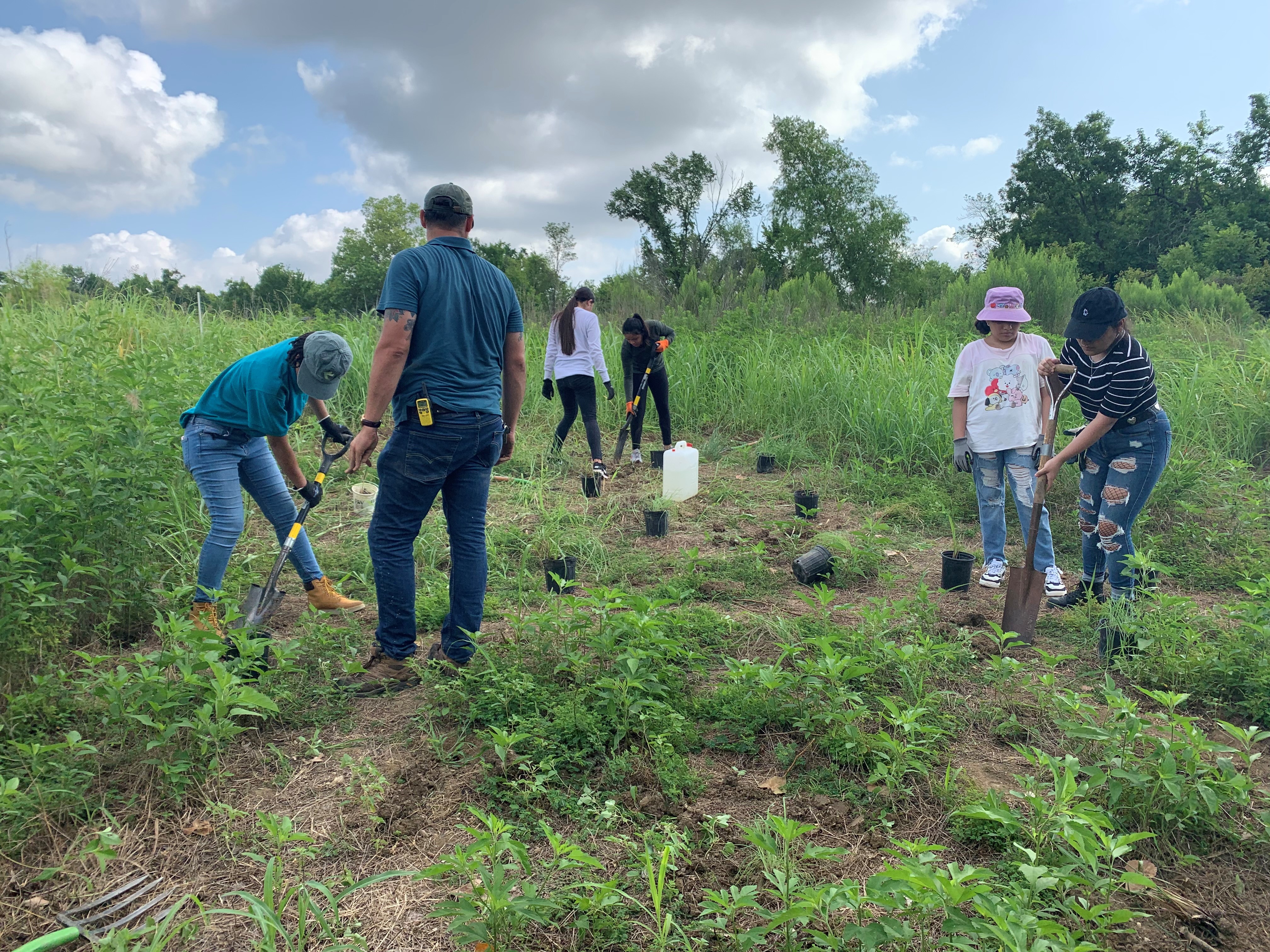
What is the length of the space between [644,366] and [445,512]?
4647 millimetres

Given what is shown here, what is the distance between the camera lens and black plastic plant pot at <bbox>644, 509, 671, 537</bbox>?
521 centimetres

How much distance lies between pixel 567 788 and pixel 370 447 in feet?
4.82

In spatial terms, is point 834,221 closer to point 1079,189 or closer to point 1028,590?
point 1079,189

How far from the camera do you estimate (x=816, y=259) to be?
29641mm

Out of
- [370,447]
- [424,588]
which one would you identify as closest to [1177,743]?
[370,447]

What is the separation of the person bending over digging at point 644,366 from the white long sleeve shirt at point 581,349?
0.57 meters

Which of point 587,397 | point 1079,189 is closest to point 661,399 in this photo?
point 587,397

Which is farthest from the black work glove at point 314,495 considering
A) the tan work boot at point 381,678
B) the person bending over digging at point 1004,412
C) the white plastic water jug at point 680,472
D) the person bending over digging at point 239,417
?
the person bending over digging at point 1004,412

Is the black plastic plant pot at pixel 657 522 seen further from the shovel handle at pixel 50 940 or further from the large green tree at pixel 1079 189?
the large green tree at pixel 1079 189

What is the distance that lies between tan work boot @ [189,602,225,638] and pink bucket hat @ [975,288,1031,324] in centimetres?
396

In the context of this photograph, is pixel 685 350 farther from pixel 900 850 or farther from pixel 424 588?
pixel 900 850

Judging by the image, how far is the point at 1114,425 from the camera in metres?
3.51

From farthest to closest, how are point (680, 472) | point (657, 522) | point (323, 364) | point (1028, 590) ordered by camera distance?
point (680, 472), point (657, 522), point (1028, 590), point (323, 364)

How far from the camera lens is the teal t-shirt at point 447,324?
2.75 meters
